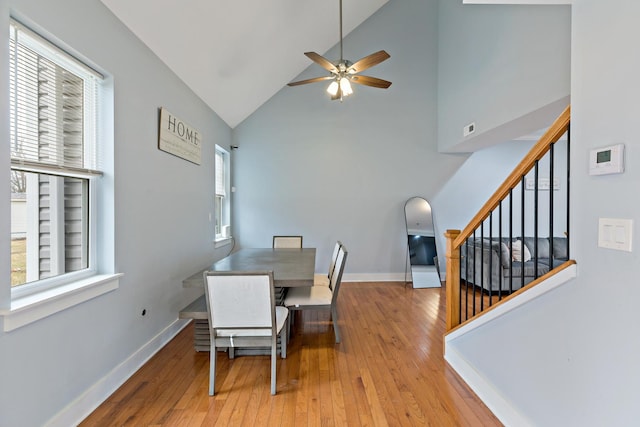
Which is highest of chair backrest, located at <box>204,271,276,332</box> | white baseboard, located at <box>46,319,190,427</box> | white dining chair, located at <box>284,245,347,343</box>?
chair backrest, located at <box>204,271,276,332</box>

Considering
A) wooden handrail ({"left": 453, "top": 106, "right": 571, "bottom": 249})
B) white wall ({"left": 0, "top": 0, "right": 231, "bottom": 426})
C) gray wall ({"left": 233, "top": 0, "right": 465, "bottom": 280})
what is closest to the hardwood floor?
white wall ({"left": 0, "top": 0, "right": 231, "bottom": 426})

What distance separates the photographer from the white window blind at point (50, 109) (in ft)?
4.88

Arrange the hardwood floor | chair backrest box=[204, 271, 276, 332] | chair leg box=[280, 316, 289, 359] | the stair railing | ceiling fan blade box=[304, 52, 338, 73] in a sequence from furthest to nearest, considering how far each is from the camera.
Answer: ceiling fan blade box=[304, 52, 338, 73], chair leg box=[280, 316, 289, 359], chair backrest box=[204, 271, 276, 332], the hardwood floor, the stair railing

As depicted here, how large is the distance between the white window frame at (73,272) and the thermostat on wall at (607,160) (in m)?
2.57

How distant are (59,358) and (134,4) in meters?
2.23

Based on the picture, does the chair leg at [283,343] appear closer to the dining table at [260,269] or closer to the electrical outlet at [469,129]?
the dining table at [260,269]

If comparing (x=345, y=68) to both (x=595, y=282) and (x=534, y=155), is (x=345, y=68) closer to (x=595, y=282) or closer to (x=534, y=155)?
(x=534, y=155)

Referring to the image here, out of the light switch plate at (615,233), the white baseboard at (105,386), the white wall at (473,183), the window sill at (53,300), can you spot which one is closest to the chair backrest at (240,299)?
the window sill at (53,300)

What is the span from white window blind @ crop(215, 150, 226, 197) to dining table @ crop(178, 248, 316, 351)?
64.0 inches

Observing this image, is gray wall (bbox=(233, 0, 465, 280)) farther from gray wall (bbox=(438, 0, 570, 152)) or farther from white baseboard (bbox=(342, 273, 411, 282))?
gray wall (bbox=(438, 0, 570, 152))

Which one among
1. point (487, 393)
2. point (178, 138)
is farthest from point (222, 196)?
point (487, 393)

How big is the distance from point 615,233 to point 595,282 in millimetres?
225

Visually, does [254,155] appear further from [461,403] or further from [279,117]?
[461,403]

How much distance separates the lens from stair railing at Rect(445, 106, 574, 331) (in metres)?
1.63
